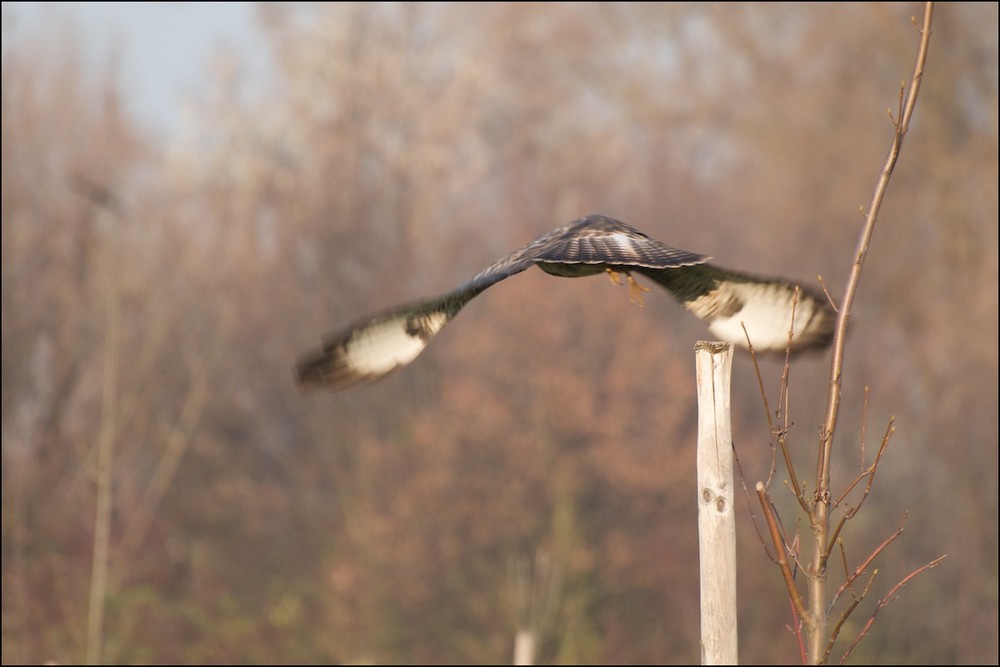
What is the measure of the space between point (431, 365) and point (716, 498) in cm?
2042

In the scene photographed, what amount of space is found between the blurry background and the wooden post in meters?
10.2

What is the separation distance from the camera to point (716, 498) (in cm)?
374

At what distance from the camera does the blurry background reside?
18312 mm

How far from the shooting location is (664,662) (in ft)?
59.3

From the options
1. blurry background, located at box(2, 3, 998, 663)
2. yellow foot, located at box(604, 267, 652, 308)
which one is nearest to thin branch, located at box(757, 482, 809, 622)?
yellow foot, located at box(604, 267, 652, 308)

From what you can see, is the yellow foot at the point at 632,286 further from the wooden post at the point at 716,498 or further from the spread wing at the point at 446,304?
the wooden post at the point at 716,498

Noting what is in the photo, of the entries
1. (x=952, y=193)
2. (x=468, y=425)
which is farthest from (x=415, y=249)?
(x=952, y=193)

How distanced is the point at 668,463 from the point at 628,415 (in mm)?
899

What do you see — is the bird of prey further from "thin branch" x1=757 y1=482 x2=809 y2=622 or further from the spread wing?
"thin branch" x1=757 y1=482 x2=809 y2=622

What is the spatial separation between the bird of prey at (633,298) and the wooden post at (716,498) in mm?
148

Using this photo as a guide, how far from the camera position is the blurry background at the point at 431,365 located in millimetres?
18312

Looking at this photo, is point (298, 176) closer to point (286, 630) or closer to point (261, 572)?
point (261, 572)

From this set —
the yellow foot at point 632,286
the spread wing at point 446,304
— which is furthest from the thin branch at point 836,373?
the yellow foot at point 632,286

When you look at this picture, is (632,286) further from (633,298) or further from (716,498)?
(716,498)
